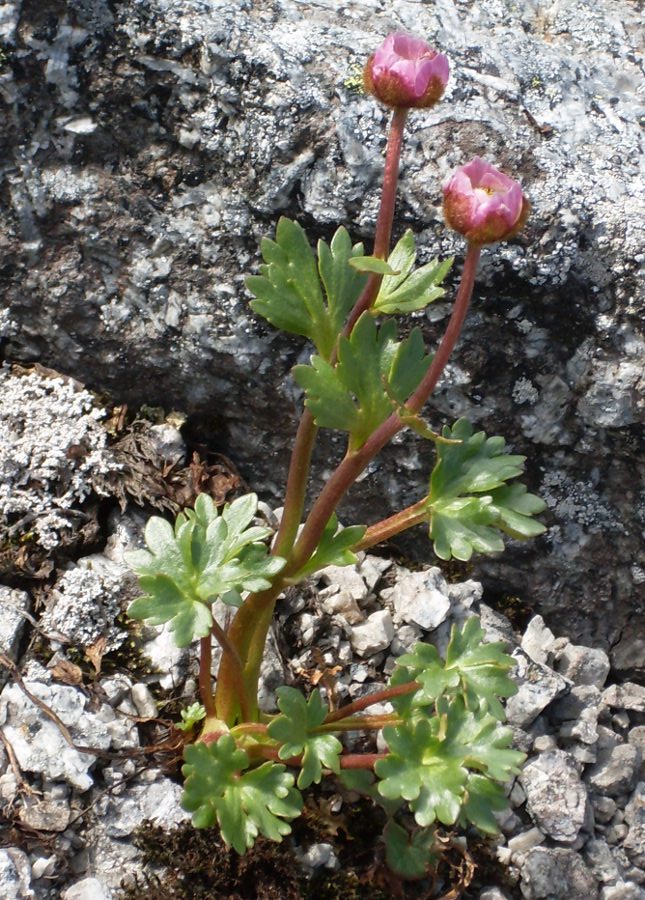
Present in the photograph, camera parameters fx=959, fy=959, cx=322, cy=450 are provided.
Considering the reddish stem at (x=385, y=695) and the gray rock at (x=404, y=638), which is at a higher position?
the reddish stem at (x=385, y=695)

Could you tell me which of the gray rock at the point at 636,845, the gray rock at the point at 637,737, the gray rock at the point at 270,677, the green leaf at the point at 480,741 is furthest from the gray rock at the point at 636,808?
the gray rock at the point at 270,677

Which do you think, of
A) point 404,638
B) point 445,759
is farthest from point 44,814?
point 404,638

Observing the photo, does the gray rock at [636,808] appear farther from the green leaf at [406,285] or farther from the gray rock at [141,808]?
the green leaf at [406,285]

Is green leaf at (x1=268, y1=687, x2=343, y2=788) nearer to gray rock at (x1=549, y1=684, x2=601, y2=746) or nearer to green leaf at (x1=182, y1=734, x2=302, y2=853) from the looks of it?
green leaf at (x1=182, y1=734, x2=302, y2=853)

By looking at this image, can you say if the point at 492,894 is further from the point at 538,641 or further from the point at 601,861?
the point at 538,641

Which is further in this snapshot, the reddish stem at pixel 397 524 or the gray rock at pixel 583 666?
the gray rock at pixel 583 666

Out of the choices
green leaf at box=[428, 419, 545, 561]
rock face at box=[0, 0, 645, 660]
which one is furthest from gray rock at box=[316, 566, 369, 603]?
green leaf at box=[428, 419, 545, 561]

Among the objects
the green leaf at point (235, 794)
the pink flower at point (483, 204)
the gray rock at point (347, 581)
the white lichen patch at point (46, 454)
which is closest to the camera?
the pink flower at point (483, 204)
